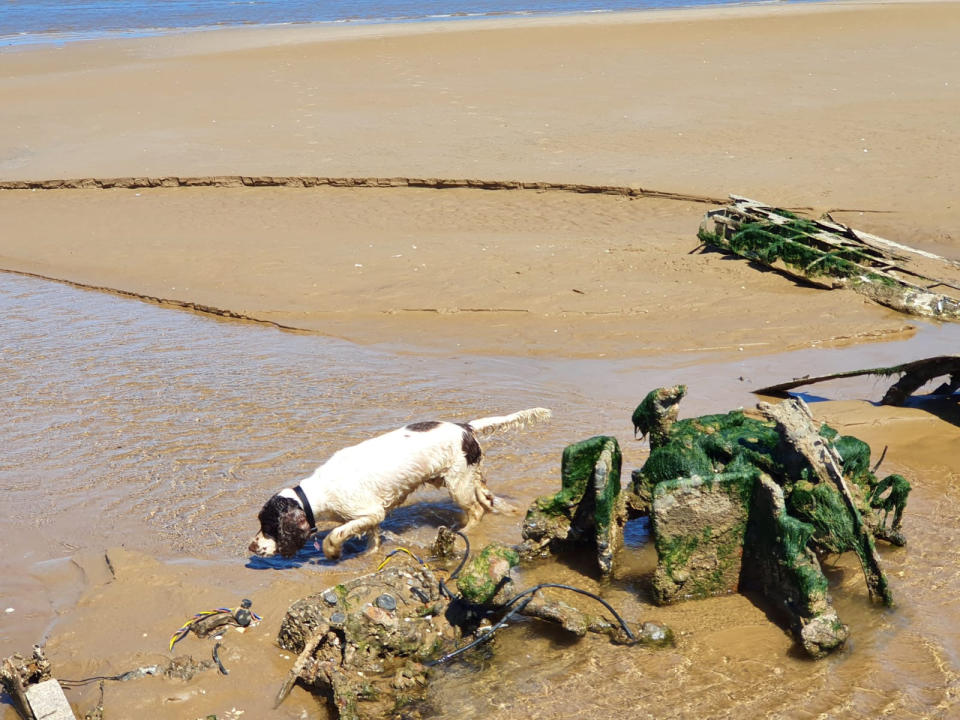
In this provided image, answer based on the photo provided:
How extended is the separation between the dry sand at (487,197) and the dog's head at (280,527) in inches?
8.9

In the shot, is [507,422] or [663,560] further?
[507,422]

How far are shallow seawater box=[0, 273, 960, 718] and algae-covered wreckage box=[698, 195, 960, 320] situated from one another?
0.49m

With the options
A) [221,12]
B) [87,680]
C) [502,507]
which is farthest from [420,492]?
[221,12]

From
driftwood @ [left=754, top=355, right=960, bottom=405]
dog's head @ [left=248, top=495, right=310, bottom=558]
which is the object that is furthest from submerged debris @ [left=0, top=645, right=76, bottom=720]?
driftwood @ [left=754, top=355, right=960, bottom=405]

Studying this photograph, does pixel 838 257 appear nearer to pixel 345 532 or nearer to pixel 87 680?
pixel 345 532

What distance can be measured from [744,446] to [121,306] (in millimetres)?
7882

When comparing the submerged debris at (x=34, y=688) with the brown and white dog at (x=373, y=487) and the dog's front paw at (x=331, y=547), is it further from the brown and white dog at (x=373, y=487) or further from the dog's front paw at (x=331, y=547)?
the dog's front paw at (x=331, y=547)

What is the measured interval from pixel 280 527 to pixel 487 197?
9256 millimetres

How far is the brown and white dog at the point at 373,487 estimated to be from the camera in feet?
19.6

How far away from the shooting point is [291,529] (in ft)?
19.5

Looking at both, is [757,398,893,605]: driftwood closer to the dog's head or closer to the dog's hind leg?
the dog's hind leg

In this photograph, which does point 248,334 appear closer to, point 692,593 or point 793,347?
point 793,347

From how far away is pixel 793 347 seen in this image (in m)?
9.55

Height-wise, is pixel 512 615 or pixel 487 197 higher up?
pixel 487 197
